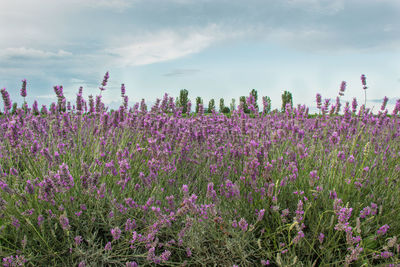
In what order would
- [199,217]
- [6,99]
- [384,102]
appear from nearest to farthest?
[199,217] < [6,99] < [384,102]

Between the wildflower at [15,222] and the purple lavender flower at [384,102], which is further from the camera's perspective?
the purple lavender flower at [384,102]

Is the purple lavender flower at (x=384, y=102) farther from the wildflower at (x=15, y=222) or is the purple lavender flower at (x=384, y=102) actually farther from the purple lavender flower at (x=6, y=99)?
the purple lavender flower at (x=6, y=99)

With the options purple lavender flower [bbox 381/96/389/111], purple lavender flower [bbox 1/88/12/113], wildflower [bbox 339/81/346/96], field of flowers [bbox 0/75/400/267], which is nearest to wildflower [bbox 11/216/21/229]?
field of flowers [bbox 0/75/400/267]

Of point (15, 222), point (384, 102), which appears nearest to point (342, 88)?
point (384, 102)

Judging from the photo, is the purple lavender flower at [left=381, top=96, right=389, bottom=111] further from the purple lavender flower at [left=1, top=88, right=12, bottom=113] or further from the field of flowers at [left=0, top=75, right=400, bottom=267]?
the purple lavender flower at [left=1, top=88, right=12, bottom=113]

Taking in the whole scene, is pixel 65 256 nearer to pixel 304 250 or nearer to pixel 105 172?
pixel 105 172

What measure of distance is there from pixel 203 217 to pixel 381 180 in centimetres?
177

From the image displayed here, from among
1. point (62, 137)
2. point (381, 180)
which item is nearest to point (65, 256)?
point (62, 137)

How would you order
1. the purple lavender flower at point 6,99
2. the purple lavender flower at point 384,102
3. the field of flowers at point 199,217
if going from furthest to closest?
the purple lavender flower at point 384,102 → the purple lavender flower at point 6,99 → the field of flowers at point 199,217

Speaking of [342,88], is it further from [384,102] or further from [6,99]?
[6,99]

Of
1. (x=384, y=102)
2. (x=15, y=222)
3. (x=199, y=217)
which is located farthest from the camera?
(x=384, y=102)

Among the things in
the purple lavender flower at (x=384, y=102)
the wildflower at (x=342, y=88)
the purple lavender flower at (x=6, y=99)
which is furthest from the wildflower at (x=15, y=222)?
the purple lavender flower at (x=384, y=102)

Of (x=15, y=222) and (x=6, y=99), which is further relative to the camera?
(x=6, y=99)

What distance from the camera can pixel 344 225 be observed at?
1719 mm
